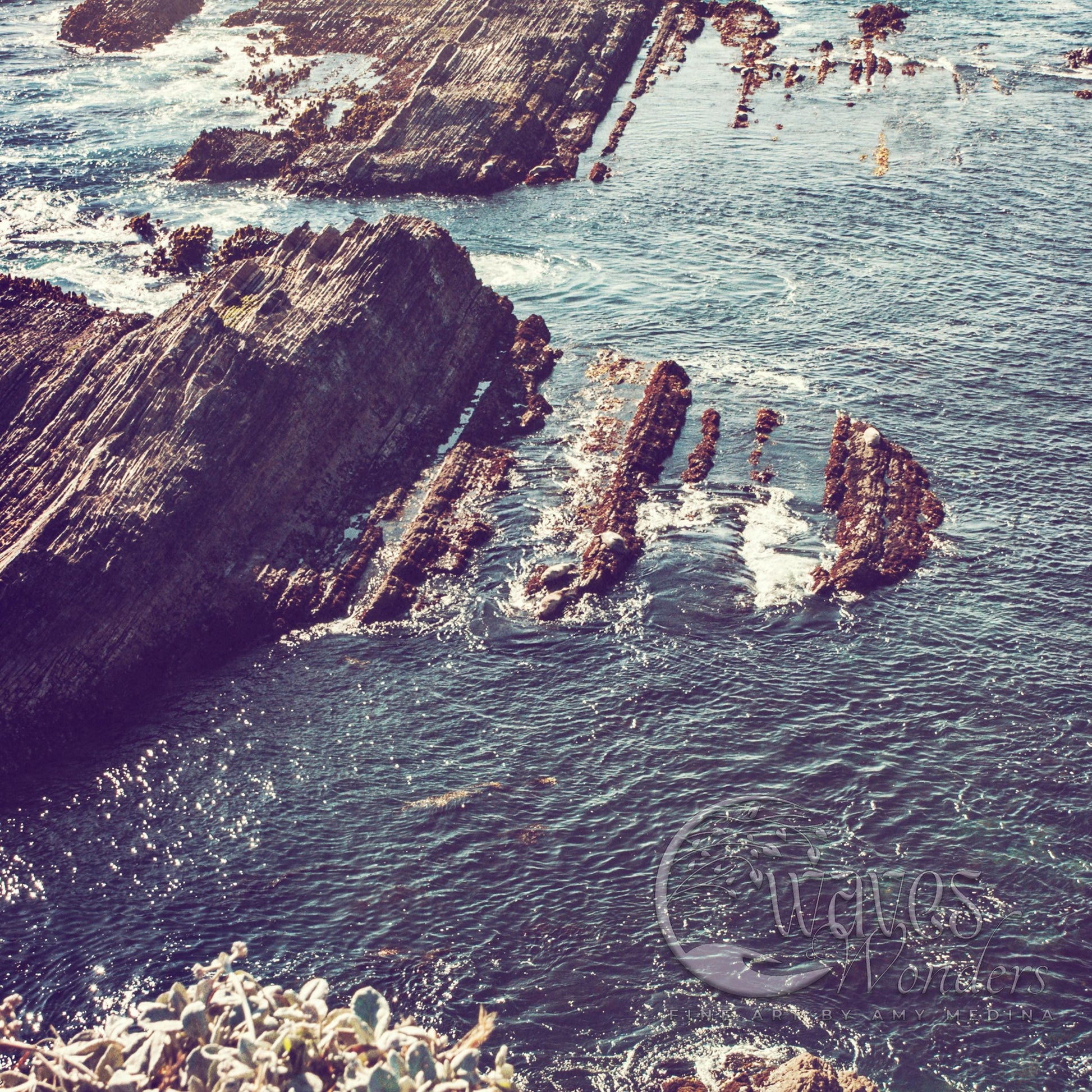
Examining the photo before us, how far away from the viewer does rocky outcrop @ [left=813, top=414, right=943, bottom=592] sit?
40219mm

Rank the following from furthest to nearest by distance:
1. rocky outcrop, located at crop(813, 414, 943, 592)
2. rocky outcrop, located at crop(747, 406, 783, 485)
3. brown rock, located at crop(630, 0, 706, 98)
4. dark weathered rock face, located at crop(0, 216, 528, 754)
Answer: brown rock, located at crop(630, 0, 706, 98)
rocky outcrop, located at crop(747, 406, 783, 485)
rocky outcrop, located at crop(813, 414, 943, 592)
dark weathered rock face, located at crop(0, 216, 528, 754)

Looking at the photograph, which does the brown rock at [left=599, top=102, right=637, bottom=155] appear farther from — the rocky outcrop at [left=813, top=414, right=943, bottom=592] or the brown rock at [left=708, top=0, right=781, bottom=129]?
the rocky outcrop at [left=813, top=414, right=943, bottom=592]

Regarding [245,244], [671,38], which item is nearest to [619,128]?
[671,38]

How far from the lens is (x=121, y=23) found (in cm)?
10700

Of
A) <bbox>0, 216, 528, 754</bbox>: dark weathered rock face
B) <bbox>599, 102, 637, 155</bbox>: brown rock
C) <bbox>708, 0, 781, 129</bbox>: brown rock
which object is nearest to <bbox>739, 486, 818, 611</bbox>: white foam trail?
<bbox>0, 216, 528, 754</bbox>: dark weathered rock face

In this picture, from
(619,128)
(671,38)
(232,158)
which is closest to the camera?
(232,158)

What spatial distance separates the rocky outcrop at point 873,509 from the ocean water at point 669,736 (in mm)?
843

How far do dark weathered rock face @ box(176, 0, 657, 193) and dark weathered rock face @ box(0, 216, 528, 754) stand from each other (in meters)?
20.8

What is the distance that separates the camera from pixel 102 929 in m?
29.9

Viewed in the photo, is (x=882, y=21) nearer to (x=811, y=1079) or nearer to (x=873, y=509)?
(x=873, y=509)

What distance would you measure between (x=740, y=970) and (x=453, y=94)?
7153 cm

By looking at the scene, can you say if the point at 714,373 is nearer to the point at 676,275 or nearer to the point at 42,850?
the point at 676,275

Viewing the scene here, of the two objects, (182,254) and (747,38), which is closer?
(182,254)

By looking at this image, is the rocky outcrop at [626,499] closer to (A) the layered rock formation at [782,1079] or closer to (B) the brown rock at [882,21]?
(A) the layered rock formation at [782,1079]
